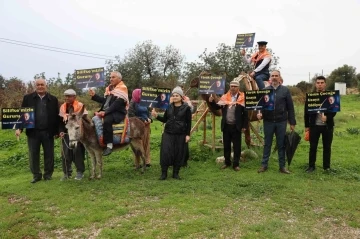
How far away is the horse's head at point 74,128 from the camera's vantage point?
7.54 m

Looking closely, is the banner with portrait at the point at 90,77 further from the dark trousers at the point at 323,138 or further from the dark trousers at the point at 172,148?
the dark trousers at the point at 323,138

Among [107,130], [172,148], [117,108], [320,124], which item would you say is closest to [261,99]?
[320,124]

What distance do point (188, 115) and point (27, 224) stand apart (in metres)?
4.00

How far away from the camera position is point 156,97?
27.6ft

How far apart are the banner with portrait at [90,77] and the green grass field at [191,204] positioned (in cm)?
227

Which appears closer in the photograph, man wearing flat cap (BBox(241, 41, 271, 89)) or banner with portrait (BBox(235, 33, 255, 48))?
man wearing flat cap (BBox(241, 41, 271, 89))

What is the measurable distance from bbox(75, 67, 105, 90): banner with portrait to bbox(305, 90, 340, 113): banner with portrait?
4867mm

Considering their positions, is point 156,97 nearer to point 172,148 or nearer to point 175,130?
point 175,130

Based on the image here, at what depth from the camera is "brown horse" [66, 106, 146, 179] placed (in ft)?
24.9

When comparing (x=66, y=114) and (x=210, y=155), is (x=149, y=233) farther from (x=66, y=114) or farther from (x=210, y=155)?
(x=210, y=155)

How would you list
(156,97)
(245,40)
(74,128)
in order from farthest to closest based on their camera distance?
1. (245,40)
2. (156,97)
3. (74,128)

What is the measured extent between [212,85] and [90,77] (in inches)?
120

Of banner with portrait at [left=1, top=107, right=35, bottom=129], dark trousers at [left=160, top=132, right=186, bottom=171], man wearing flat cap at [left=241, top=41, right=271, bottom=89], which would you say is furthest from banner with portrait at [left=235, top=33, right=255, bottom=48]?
banner with portrait at [left=1, top=107, right=35, bottom=129]

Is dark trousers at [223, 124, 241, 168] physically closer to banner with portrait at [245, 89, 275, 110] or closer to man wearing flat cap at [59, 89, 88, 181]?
banner with portrait at [245, 89, 275, 110]
